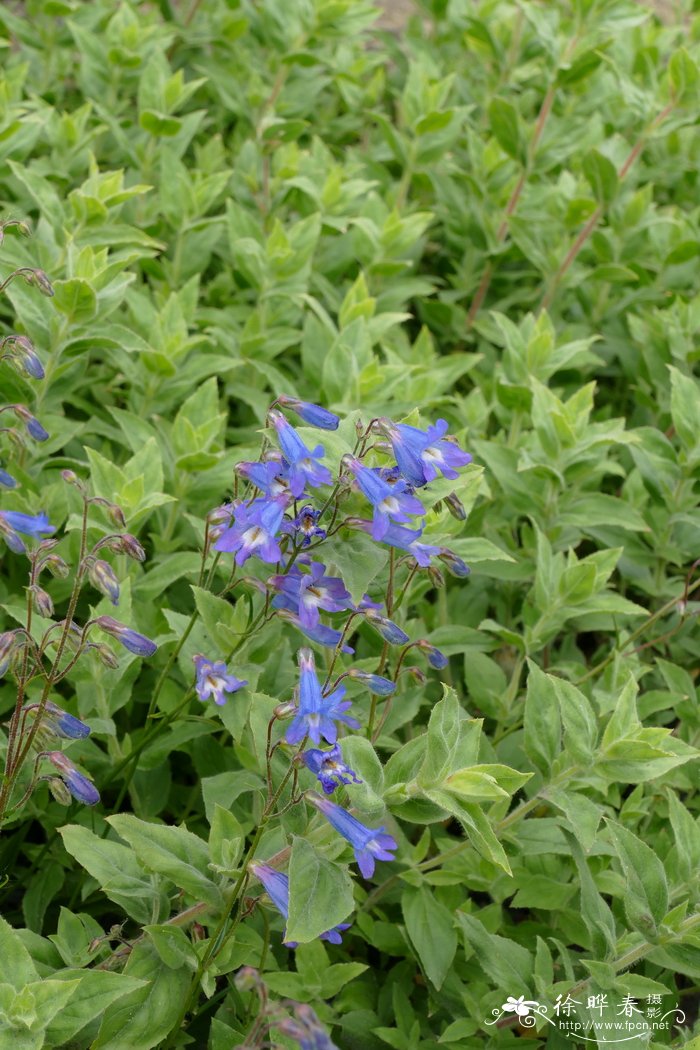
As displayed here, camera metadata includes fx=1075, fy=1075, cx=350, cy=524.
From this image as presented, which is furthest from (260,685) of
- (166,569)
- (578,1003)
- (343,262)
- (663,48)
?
(663,48)

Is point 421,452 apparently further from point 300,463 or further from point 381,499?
point 300,463

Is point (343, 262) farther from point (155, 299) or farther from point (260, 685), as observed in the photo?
point (260, 685)

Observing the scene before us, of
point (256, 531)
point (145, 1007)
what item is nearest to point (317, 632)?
point (256, 531)

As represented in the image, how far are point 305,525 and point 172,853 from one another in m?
0.88

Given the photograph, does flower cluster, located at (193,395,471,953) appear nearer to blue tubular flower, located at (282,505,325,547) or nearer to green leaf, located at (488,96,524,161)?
blue tubular flower, located at (282,505,325,547)

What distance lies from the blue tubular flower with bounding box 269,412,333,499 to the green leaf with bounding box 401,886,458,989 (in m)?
1.47

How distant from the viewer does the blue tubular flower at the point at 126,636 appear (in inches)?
97.2

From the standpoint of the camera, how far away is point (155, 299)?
466 cm

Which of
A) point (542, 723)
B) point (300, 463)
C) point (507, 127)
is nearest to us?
point (300, 463)

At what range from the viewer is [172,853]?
103 inches

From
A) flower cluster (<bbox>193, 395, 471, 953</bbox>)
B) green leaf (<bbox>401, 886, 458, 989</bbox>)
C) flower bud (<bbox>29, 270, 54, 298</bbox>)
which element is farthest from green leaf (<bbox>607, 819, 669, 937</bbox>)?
flower bud (<bbox>29, 270, 54, 298</bbox>)

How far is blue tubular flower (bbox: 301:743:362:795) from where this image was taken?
2.28m

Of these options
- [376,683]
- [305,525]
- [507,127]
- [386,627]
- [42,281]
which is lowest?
[376,683]

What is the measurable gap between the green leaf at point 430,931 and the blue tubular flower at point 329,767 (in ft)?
3.30
